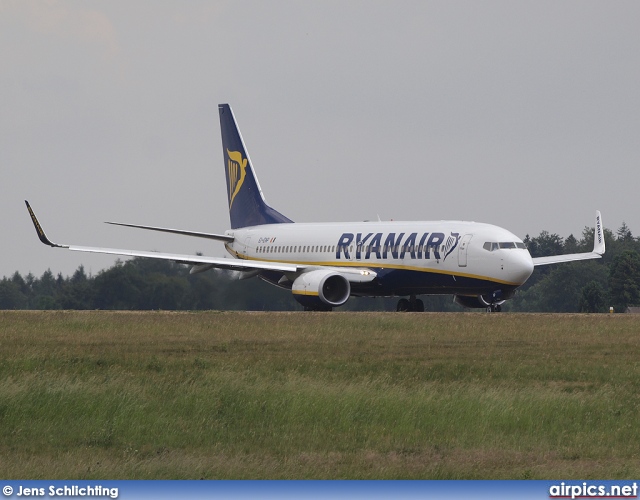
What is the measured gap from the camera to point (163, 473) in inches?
579

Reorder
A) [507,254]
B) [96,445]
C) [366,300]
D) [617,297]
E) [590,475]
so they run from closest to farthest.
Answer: [590,475] < [96,445] < [507,254] < [366,300] < [617,297]

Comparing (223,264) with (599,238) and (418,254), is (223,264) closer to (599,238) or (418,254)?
(418,254)

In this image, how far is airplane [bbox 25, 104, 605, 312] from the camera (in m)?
43.5

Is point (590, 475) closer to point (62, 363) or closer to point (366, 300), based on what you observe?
point (62, 363)

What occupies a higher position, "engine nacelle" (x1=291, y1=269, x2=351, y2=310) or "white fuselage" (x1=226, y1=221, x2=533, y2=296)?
"white fuselage" (x1=226, y1=221, x2=533, y2=296)

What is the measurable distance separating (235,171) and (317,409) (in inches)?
1647

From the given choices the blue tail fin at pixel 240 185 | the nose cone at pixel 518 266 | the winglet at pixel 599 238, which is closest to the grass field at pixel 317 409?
the nose cone at pixel 518 266

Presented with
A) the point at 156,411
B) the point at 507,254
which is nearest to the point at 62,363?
the point at 156,411

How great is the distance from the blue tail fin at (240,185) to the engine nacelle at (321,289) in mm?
10377

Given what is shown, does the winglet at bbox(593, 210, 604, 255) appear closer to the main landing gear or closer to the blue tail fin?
the main landing gear


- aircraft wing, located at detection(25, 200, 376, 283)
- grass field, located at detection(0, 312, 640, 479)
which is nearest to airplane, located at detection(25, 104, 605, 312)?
aircraft wing, located at detection(25, 200, 376, 283)

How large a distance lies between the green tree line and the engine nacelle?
7230 millimetres

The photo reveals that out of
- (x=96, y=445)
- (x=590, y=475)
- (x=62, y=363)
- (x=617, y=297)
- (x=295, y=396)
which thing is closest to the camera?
(x=590, y=475)

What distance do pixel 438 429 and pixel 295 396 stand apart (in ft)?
8.65
